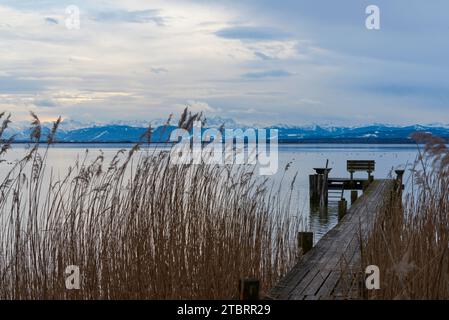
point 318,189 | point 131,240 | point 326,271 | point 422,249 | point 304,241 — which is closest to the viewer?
point 422,249

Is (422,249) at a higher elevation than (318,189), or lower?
higher

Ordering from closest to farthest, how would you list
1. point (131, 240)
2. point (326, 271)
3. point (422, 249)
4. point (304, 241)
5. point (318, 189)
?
point (422, 249) → point (131, 240) → point (326, 271) → point (304, 241) → point (318, 189)

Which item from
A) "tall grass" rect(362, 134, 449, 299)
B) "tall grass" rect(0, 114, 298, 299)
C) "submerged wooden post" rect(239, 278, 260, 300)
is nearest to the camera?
"submerged wooden post" rect(239, 278, 260, 300)

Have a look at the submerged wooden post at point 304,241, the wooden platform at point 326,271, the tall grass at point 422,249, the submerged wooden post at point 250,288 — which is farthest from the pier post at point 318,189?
the submerged wooden post at point 250,288

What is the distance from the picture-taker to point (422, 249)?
457 cm

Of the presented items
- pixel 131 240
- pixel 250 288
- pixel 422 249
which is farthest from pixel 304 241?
pixel 250 288

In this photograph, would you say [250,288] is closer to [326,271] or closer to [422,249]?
[422,249]

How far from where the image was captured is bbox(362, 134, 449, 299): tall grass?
4125 millimetres

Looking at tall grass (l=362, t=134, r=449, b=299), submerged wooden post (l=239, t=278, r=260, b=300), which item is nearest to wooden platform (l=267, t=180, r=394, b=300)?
tall grass (l=362, t=134, r=449, b=299)

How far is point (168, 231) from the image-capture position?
5.50m

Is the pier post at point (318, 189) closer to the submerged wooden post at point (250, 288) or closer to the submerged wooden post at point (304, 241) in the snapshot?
the submerged wooden post at point (304, 241)

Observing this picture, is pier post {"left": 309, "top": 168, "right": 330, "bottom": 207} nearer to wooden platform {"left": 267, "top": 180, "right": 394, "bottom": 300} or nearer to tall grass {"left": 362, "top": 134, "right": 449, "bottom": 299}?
wooden platform {"left": 267, "top": 180, "right": 394, "bottom": 300}
